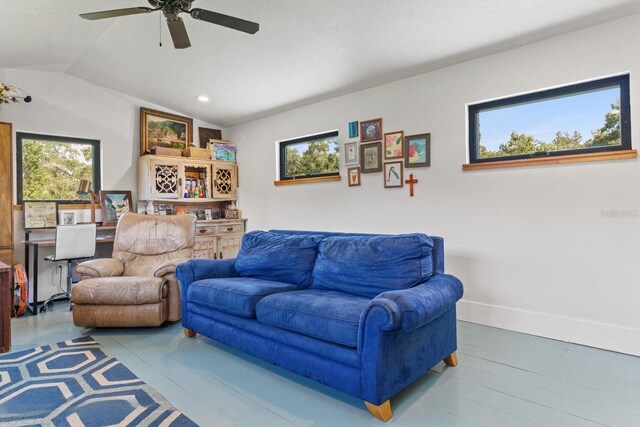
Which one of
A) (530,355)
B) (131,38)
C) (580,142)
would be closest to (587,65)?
(580,142)

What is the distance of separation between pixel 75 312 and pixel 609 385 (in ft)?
12.9

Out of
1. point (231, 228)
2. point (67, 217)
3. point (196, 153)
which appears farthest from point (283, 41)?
point (67, 217)

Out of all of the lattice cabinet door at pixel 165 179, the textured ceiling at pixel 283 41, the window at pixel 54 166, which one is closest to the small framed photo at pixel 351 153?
the textured ceiling at pixel 283 41

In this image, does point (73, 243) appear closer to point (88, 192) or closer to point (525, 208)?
point (88, 192)

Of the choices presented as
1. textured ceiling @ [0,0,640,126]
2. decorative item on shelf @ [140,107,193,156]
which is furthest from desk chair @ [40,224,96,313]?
textured ceiling @ [0,0,640,126]

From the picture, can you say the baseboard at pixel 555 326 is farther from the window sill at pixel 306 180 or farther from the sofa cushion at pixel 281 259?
the window sill at pixel 306 180

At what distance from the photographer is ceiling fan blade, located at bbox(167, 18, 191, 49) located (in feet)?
7.53

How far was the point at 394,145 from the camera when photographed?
3.84 m

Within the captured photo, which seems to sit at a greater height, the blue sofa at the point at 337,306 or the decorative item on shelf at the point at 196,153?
the decorative item on shelf at the point at 196,153

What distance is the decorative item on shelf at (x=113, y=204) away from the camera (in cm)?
455

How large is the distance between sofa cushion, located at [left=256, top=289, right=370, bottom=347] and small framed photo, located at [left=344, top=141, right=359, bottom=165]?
2095mm

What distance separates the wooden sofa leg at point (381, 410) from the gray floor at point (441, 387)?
38mm

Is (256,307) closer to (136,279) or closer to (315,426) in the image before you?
(315,426)

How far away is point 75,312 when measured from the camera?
123 inches
